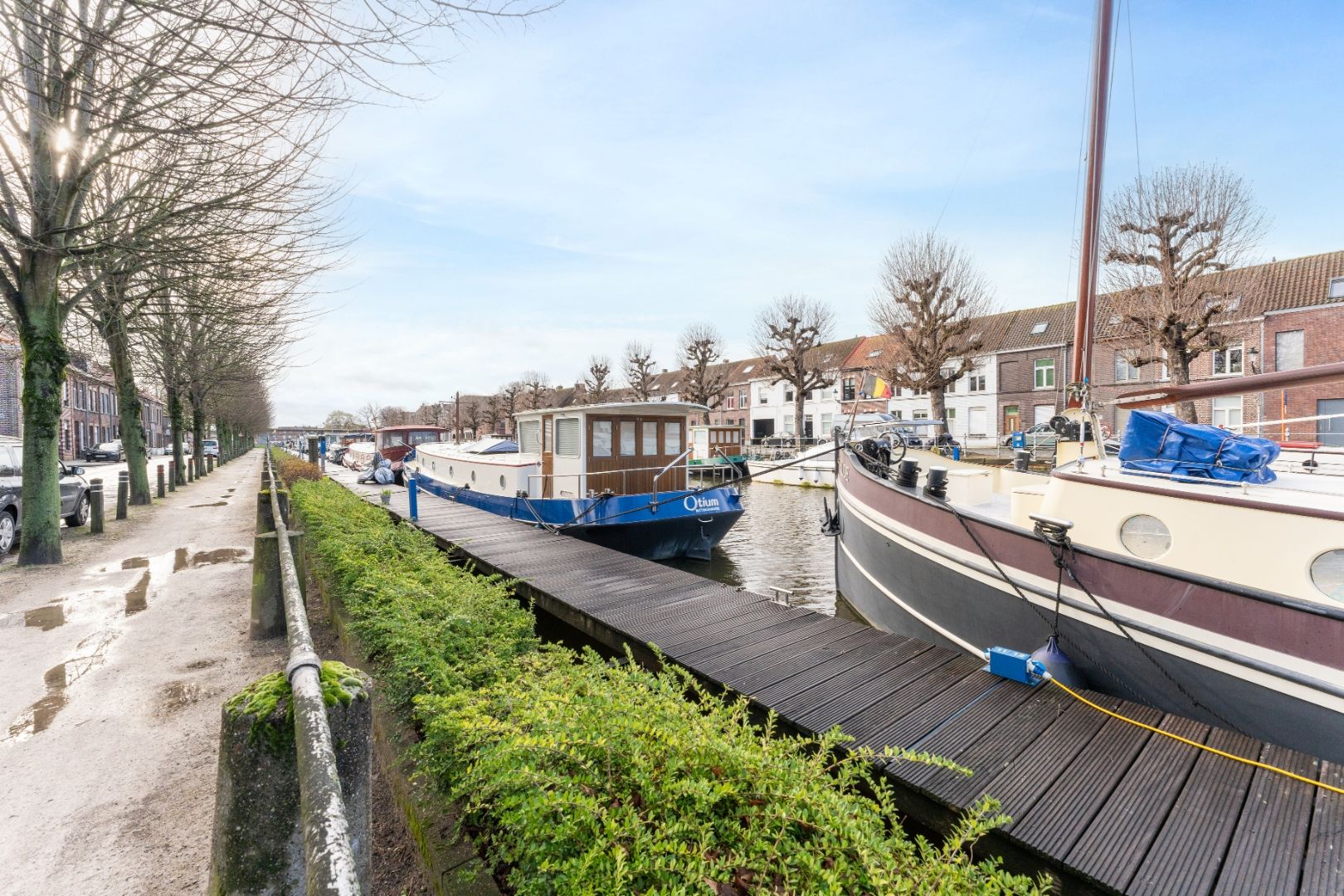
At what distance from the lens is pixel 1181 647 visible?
3629 millimetres

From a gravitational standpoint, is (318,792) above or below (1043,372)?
below

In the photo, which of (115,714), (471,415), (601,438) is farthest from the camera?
(471,415)

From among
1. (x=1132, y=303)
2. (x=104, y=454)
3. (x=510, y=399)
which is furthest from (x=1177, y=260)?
(x=104, y=454)

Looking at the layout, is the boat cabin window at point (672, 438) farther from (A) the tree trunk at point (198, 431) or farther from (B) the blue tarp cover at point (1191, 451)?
(A) the tree trunk at point (198, 431)

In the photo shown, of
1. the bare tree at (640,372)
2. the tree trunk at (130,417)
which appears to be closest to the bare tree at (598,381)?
the bare tree at (640,372)

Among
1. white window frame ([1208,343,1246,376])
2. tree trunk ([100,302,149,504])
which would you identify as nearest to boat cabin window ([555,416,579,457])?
tree trunk ([100,302,149,504])

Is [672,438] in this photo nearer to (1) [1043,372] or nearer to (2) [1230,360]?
(2) [1230,360]

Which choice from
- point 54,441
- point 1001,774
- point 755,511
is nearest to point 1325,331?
point 755,511

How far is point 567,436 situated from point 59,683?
7767mm

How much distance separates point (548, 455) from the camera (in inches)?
466

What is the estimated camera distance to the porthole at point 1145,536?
12.6ft

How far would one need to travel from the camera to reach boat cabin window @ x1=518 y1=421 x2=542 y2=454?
1270 cm

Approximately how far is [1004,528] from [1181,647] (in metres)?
1.34

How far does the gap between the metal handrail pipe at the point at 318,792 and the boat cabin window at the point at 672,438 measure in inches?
405
